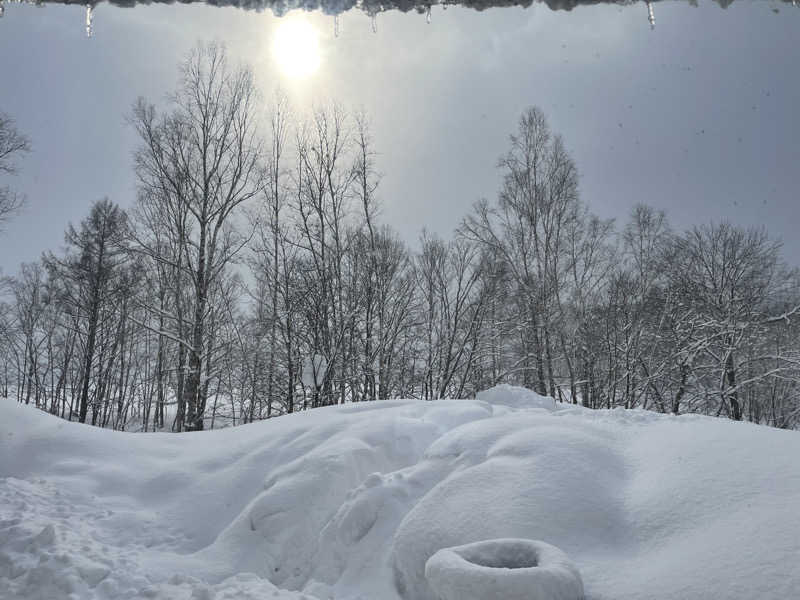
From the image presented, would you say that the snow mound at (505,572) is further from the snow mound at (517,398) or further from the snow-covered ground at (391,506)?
→ the snow mound at (517,398)

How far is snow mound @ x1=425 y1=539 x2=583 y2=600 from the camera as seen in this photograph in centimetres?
261

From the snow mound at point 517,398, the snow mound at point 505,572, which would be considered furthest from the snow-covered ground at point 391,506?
the snow mound at point 517,398

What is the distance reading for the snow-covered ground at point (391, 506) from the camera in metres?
2.91

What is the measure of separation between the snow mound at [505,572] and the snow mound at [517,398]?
5264mm

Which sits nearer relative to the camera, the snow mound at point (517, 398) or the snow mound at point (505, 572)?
the snow mound at point (505, 572)

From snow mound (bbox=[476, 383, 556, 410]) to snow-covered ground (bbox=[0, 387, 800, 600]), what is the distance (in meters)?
2.10

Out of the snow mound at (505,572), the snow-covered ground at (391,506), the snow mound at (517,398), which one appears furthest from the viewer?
the snow mound at (517,398)

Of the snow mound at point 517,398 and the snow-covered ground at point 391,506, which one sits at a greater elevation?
the snow mound at point 517,398

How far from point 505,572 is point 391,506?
75.0 inches

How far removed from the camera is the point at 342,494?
4844 millimetres

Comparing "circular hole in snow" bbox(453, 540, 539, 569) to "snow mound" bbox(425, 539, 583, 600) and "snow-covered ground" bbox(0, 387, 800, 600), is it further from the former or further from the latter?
"snow-covered ground" bbox(0, 387, 800, 600)

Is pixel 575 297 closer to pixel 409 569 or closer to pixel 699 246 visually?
pixel 699 246

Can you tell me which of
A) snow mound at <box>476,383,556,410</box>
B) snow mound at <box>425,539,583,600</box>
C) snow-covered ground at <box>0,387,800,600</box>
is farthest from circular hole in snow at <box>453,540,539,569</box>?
snow mound at <box>476,383,556,410</box>

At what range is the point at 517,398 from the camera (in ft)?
27.9
